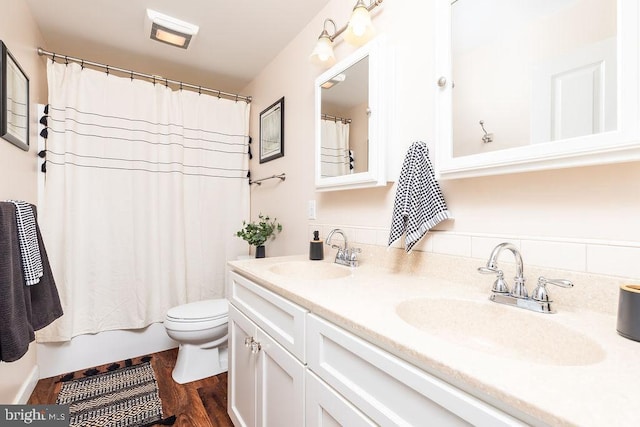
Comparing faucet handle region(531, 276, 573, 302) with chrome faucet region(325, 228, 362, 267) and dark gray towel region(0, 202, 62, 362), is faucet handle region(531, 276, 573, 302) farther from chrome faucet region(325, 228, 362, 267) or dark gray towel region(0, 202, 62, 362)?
dark gray towel region(0, 202, 62, 362)

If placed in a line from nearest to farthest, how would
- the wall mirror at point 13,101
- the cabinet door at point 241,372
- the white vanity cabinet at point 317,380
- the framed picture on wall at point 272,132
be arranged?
the white vanity cabinet at point 317,380 < the cabinet door at point 241,372 < the wall mirror at point 13,101 < the framed picture on wall at point 272,132

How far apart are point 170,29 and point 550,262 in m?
2.27

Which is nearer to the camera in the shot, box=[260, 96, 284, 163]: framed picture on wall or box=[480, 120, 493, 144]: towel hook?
box=[480, 120, 493, 144]: towel hook

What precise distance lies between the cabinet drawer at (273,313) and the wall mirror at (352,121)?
A: 64cm

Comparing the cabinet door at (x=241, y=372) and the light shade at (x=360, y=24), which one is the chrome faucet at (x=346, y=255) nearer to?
the cabinet door at (x=241, y=372)

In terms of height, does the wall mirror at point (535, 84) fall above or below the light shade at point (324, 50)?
below

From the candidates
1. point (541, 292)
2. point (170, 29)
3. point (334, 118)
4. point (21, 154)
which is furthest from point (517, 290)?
point (21, 154)

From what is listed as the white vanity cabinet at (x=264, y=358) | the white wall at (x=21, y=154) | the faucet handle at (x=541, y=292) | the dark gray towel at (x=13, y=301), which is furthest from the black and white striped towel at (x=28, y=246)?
the faucet handle at (x=541, y=292)

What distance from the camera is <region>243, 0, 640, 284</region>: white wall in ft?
2.40

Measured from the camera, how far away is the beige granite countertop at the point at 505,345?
0.40m

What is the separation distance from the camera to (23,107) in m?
1.65

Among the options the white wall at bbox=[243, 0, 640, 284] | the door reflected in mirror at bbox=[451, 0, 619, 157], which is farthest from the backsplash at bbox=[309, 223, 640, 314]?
the door reflected in mirror at bbox=[451, 0, 619, 157]

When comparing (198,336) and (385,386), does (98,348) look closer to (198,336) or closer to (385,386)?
(198,336)

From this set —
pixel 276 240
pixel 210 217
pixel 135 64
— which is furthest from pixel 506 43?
pixel 135 64
